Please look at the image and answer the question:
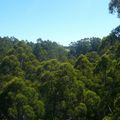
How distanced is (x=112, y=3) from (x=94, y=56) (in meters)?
34.0

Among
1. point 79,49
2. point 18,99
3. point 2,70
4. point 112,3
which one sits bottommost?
point 18,99

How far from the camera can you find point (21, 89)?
3612 centimetres

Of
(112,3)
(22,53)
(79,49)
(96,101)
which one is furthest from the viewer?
(79,49)

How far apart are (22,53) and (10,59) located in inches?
266

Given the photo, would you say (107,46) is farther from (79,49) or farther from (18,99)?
(79,49)

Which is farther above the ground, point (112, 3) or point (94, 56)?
point (94, 56)

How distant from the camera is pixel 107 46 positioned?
16.3 m

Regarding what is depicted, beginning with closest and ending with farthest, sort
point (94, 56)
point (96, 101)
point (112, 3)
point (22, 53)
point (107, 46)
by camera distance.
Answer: point (112, 3) → point (107, 46) → point (96, 101) → point (94, 56) → point (22, 53)

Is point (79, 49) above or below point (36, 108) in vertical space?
above

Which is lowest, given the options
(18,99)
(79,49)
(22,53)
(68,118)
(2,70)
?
(68,118)

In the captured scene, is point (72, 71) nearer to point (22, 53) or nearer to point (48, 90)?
point (48, 90)

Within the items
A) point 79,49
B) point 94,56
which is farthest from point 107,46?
point 79,49

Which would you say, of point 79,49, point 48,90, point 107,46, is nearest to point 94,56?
point 48,90

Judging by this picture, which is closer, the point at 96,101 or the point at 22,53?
the point at 96,101
